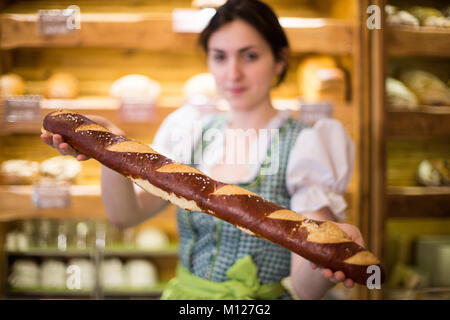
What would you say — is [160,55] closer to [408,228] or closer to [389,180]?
[389,180]

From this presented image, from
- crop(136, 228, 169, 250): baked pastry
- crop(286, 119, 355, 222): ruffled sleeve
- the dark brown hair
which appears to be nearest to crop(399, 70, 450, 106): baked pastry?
crop(286, 119, 355, 222): ruffled sleeve

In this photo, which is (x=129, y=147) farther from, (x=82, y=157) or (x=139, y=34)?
(x=139, y=34)

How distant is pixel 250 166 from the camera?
30.7 inches

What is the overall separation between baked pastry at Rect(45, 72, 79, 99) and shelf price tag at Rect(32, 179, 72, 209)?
0.60 feet

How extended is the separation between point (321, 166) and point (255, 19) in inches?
12.1

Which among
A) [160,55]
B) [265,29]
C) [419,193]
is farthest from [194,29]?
[419,193]

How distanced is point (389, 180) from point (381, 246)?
0.19 m

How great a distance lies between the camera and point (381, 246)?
1.23 metres

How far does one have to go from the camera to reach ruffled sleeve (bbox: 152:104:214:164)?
836mm

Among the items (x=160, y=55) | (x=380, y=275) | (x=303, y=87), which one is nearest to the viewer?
(x=380, y=275)

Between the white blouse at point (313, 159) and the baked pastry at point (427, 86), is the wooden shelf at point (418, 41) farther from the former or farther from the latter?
the white blouse at point (313, 159)

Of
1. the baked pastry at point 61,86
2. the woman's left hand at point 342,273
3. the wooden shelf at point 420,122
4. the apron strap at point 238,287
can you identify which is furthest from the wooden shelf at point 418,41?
the baked pastry at point 61,86

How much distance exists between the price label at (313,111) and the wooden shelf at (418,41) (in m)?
0.21

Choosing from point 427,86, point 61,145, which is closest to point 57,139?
point 61,145
